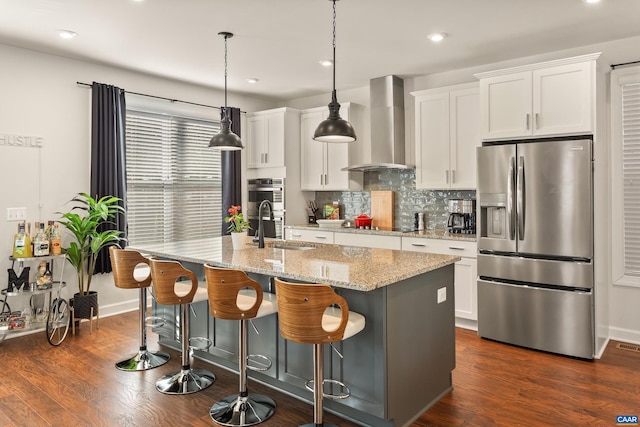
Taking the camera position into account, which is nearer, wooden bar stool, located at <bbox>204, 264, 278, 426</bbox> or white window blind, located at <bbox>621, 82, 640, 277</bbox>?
wooden bar stool, located at <bbox>204, 264, 278, 426</bbox>

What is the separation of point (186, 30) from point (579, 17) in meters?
3.22

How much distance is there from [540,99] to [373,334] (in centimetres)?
274

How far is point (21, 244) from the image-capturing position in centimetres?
408

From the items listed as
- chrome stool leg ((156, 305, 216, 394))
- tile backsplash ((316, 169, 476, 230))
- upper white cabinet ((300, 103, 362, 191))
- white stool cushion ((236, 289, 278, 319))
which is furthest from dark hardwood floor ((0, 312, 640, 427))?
upper white cabinet ((300, 103, 362, 191))

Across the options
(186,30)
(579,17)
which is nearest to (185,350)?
(186,30)

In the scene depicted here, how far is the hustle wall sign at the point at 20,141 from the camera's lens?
4198 millimetres

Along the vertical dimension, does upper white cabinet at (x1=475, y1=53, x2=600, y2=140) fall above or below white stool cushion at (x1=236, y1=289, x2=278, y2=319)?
above

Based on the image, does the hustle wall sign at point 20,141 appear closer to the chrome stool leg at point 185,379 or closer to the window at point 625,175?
the chrome stool leg at point 185,379

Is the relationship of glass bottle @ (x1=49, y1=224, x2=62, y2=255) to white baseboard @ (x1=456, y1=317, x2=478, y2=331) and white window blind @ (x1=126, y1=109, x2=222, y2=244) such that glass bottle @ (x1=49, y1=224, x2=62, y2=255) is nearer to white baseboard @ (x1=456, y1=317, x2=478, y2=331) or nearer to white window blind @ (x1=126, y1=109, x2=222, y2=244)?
white window blind @ (x1=126, y1=109, x2=222, y2=244)

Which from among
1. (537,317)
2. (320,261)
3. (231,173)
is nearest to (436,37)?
(320,261)

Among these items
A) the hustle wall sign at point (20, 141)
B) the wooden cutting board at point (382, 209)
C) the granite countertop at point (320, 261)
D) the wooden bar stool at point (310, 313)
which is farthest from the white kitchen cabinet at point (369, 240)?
the hustle wall sign at point (20, 141)

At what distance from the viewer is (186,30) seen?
3.81 m

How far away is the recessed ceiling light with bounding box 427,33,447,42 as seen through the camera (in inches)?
153

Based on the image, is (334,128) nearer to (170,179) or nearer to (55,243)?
(55,243)
